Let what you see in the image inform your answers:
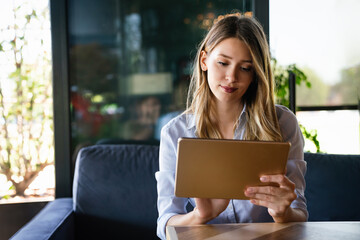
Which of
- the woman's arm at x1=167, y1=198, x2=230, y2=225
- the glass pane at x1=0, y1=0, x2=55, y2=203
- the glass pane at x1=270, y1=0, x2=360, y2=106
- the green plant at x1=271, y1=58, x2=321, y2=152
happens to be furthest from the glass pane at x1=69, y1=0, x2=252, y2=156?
the woman's arm at x1=167, y1=198, x2=230, y2=225

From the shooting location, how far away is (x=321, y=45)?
2.73 m

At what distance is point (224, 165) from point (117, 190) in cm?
107

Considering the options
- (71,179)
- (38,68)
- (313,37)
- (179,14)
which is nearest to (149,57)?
(179,14)

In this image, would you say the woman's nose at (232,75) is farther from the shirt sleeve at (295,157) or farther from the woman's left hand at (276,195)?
the woman's left hand at (276,195)

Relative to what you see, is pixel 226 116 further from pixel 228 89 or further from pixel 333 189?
pixel 333 189

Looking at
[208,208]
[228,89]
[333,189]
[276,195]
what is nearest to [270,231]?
Result: [276,195]

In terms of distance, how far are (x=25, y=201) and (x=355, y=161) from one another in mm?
2122

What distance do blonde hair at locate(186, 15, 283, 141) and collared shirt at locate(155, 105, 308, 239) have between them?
0.16 feet

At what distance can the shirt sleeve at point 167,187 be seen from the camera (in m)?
1.36

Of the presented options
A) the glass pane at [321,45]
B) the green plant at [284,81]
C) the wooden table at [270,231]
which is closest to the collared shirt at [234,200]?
the wooden table at [270,231]

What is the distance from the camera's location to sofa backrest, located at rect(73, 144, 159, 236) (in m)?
1.86

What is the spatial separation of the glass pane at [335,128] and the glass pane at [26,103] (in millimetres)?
1881

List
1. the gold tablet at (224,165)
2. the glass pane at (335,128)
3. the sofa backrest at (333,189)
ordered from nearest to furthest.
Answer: the gold tablet at (224,165) < the sofa backrest at (333,189) < the glass pane at (335,128)

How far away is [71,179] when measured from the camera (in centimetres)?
243
